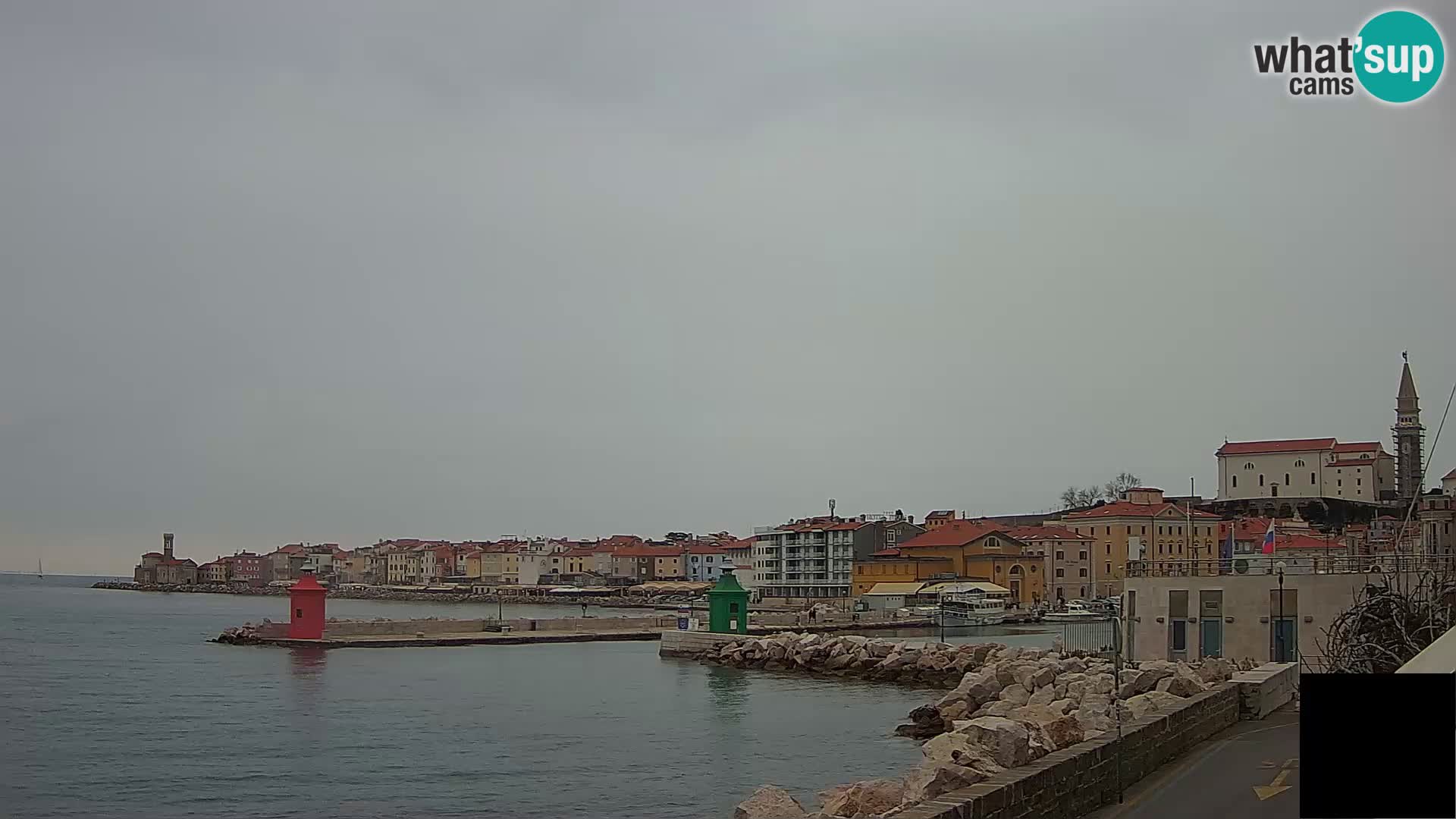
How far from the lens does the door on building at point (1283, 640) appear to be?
25141mm

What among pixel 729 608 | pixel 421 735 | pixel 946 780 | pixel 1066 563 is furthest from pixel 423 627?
pixel 946 780

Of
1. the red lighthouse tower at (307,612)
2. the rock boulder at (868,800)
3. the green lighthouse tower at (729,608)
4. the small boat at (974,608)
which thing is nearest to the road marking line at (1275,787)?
the rock boulder at (868,800)

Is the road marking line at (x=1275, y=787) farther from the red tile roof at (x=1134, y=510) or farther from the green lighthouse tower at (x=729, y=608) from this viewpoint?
the red tile roof at (x=1134, y=510)

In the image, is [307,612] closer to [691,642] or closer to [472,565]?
[691,642]

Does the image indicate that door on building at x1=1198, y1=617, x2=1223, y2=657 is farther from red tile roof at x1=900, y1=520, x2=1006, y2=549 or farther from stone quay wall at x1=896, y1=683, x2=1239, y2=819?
red tile roof at x1=900, y1=520, x2=1006, y2=549

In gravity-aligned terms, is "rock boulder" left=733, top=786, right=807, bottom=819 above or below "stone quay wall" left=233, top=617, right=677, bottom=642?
above

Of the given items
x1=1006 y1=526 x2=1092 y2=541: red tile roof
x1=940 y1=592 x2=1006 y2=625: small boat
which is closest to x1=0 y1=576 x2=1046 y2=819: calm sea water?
x1=940 y1=592 x2=1006 y2=625: small boat

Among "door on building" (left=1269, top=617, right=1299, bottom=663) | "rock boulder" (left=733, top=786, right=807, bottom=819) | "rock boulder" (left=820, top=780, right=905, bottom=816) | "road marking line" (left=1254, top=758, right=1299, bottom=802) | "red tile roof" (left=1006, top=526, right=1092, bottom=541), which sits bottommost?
"red tile roof" (left=1006, top=526, right=1092, bottom=541)

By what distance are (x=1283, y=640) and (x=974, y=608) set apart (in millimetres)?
53255

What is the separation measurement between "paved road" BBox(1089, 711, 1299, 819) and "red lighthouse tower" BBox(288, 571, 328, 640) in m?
47.2

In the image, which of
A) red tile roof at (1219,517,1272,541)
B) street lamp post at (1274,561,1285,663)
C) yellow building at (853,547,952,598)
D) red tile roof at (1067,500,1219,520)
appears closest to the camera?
street lamp post at (1274,561,1285,663)

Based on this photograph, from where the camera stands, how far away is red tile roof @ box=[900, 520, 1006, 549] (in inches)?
3642

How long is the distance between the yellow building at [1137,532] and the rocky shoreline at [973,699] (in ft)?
109

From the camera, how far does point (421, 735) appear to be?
2848 cm
